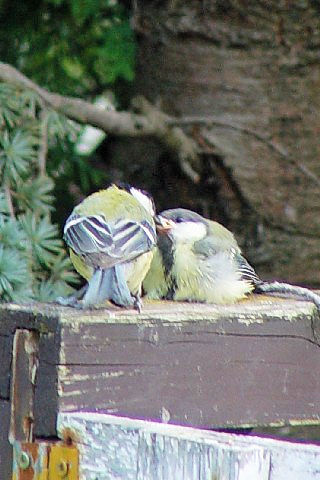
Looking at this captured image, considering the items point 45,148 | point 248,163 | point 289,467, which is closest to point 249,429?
point 289,467

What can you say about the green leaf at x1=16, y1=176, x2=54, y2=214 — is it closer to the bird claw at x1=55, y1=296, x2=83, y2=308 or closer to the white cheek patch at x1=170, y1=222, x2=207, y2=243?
the white cheek patch at x1=170, y1=222, x2=207, y2=243

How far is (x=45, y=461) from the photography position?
131cm

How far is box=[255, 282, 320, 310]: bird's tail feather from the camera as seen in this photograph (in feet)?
5.70

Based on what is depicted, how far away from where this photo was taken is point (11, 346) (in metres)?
1.40

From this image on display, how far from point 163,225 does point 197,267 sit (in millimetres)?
231

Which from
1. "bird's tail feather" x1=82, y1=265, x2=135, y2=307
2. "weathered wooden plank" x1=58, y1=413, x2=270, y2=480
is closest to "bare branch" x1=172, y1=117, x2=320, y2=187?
"bird's tail feather" x1=82, y1=265, x2=135, y2=307

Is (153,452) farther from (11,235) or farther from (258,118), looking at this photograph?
(258,118)

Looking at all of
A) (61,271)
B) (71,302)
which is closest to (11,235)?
(61,271)

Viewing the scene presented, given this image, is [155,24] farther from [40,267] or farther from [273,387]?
[273,387]

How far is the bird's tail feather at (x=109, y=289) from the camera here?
163 centimetres

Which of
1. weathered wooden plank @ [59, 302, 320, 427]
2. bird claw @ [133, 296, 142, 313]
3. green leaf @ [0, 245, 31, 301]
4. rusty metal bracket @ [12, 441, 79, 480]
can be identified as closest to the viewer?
rusty metal bracket @ [12, 441, 79, 480]

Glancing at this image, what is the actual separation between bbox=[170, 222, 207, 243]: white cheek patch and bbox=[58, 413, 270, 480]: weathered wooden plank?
3.48 feet

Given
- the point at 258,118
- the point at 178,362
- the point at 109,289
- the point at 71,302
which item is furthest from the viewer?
the point at 258,118

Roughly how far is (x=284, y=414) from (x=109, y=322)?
1.31 ft
